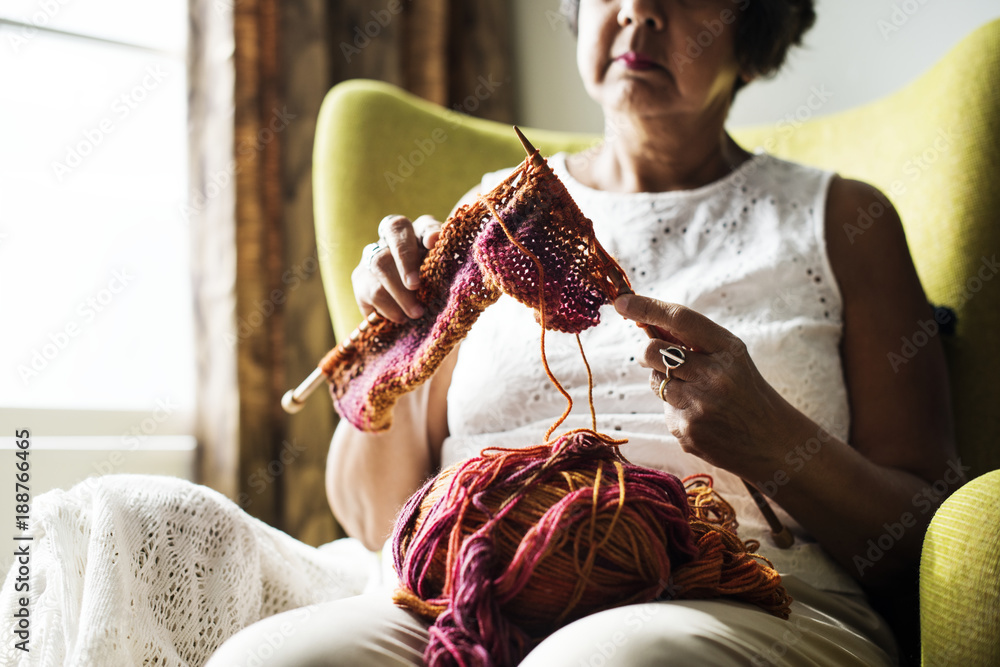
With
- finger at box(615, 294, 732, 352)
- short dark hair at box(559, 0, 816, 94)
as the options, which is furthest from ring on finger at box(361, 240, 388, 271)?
short dark hair at box(559, 0, 816, 94)

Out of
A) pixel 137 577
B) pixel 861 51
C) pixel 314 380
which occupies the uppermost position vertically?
pixel 861 51

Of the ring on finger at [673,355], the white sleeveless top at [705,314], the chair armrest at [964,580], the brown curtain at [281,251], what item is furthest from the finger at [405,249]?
the brown curtain at [281,251]

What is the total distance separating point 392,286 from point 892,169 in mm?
810

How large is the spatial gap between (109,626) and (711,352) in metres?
0.57

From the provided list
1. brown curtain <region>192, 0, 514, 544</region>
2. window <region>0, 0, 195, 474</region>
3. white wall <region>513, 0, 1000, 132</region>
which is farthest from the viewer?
brown curtain <region>192, 0, 514, 544</region>

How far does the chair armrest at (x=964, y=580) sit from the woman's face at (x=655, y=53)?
58 centimetres

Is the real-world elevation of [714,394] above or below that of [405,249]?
below

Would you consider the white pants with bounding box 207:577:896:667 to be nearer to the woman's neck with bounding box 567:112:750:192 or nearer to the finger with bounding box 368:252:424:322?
the finger with bounding box 368:252:424:322

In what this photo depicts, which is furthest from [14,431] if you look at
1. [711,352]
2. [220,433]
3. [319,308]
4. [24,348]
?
[711,352]

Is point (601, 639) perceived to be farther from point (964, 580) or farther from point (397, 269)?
point (397, 269)

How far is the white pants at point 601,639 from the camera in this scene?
529 mm

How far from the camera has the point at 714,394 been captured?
74 centimetres

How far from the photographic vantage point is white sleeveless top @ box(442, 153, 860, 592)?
870 millimetres

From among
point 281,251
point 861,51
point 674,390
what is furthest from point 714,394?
point 281,251
